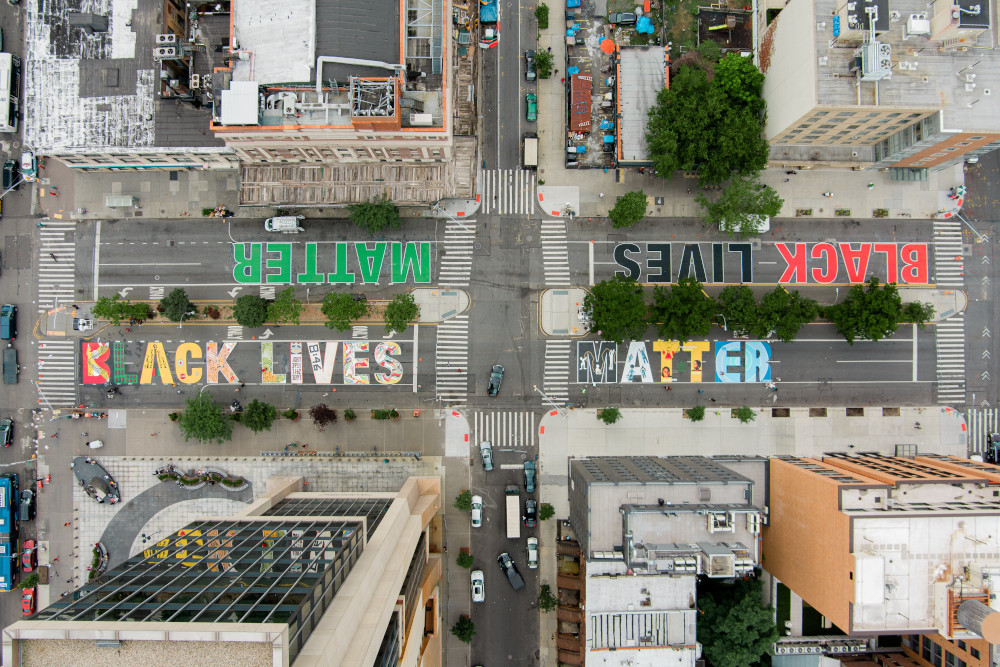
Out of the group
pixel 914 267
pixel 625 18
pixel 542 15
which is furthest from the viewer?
pixel 914 267

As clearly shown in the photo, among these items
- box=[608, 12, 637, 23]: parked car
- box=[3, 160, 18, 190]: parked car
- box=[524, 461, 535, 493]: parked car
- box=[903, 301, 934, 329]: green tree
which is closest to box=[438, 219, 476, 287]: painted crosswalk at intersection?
box=[524, 461, 535, 493]: parked car

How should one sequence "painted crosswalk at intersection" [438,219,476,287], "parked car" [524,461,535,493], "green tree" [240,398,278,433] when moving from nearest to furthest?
"green tree" [240,398,278,433], "parked car" [524,461,535,493], "painted crosswalk at intersection" [438,219,476,287]

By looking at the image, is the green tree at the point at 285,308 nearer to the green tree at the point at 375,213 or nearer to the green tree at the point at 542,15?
the green tree at the point at 375,213

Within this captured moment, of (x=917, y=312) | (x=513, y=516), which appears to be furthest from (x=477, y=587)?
(x=917, y=312)

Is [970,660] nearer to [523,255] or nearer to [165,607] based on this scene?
[523,255]

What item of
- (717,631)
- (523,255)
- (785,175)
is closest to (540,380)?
(523,255)

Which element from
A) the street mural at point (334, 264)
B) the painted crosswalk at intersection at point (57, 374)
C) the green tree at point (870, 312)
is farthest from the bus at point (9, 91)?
the green tree at point (870, 312)

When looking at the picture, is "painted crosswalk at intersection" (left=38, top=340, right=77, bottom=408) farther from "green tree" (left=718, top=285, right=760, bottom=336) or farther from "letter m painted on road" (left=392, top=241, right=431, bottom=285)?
"green tree" (left=718, top=285, right=760, bottom=336)

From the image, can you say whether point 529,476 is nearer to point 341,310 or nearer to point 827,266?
point 341,310
